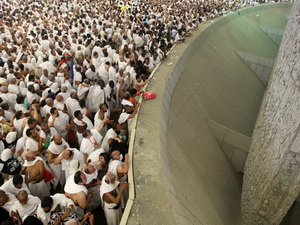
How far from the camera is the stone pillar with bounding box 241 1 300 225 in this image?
4.06 metres

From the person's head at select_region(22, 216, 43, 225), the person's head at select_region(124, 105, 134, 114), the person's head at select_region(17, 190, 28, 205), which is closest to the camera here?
the person's head at select_region(22, 216, 43, 225)

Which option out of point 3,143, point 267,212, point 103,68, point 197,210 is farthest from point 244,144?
point 3,143

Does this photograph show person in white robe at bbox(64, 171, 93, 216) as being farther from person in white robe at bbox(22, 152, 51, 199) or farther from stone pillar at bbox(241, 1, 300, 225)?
stone pillar at bbox(241, 1, 300, 225)

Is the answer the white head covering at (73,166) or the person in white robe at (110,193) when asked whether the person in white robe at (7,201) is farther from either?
the person in white robe at (110,193)

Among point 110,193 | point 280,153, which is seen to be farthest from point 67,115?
point 280,153

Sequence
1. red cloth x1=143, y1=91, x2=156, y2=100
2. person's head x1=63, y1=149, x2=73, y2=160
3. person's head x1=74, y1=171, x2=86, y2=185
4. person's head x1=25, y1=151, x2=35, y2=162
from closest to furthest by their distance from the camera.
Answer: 1. person's head x1=74, y1=171, x2=86, y2=185
2. person's head x1=25, y1=151, x2=35, y2=162
3. person's head x1=63, y1=149, x2=73, y2=160
4. red cloth x1=143, y1=91, x2=156, y2=100

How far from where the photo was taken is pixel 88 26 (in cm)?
1088

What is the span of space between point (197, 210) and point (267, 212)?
1468 mm

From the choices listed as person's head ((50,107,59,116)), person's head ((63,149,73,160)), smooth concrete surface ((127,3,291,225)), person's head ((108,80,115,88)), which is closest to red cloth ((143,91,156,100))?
smooth concrete surface ((127,3,291,225))

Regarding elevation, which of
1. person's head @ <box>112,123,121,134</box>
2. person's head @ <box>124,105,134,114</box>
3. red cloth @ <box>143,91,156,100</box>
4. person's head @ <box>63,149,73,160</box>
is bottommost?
person's head @ <box>63,149,73,160</box>

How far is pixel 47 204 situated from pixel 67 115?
7.88ft

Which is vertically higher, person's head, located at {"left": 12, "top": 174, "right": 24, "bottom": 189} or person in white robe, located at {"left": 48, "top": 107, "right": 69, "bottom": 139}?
person in white robe, located at {"left": 48, "top": 107, "right": 69, "bottom": 139}

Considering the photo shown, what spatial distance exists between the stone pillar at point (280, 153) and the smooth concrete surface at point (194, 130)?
119 centimetres

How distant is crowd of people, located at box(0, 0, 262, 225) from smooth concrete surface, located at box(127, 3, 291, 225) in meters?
0.42
